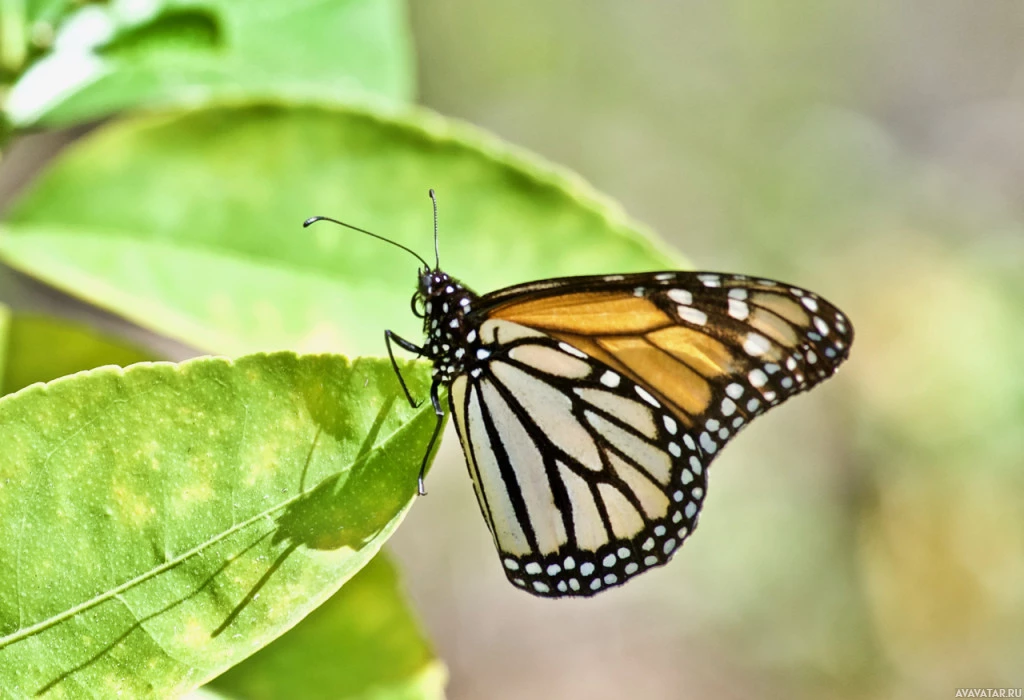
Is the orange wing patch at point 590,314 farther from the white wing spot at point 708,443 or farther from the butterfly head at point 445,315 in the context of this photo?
the white wing spot at point 708,443

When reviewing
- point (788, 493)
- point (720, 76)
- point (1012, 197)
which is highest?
point (720, 76)

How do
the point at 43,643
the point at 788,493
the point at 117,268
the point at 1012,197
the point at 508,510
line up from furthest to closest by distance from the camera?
the point at 1012,197 < the point at 788,493 < the point at 508,510 < the point at 117,268 < the point at 43,643

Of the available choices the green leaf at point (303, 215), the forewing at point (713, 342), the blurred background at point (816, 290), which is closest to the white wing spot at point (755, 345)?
the forewing at point (713, 342)

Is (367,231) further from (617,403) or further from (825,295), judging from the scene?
(825,295)

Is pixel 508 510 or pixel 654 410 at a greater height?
pixel 654 410

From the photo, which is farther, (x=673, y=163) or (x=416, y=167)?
(x=673, y=163)

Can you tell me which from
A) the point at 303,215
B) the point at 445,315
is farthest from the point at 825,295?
the point at 303,215

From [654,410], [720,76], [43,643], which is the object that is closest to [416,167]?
[654,410]

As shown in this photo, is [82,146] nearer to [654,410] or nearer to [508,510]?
[508,510]
